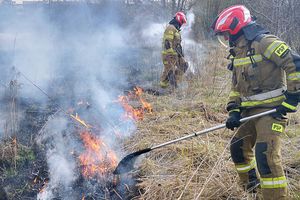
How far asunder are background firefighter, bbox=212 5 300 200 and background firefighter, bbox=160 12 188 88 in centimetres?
476

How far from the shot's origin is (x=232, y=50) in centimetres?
348

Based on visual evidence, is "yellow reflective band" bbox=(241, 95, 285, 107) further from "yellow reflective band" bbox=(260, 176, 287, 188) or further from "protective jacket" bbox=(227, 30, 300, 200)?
"yellow reflective band" bbox=(260, 176, 287, 188)

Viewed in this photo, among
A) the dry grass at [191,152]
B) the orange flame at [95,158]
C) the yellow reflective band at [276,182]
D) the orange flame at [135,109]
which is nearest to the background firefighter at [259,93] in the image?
the yellow reflective band at [276,182]

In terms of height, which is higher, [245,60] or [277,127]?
[245,60]

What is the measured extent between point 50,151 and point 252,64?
334cm

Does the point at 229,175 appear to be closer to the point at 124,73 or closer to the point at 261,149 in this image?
Answer: the point at 261,149

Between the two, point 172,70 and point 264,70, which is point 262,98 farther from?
point 172,70

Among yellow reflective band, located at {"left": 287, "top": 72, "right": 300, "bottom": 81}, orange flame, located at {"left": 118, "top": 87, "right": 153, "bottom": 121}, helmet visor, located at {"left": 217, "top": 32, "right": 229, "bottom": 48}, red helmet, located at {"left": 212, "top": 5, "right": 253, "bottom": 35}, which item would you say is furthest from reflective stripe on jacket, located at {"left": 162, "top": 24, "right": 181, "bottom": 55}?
yellow reflective band, located at {"left": 287, "top": 72, "right": 300, "bottom": 81}

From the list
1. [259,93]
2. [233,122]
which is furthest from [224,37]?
[233,122]

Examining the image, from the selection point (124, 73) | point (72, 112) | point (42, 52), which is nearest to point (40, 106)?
point (72, 112)

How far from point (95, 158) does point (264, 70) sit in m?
2.75

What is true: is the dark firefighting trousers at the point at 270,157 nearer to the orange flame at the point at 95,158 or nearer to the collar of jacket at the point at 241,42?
the collar of jacket at the point at 241,42

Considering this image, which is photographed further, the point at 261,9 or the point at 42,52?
the point at 261,9

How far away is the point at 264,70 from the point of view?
3139 mm
